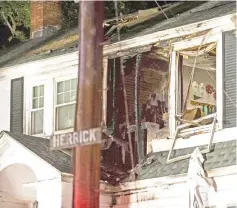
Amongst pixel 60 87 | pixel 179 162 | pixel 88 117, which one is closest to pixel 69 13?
pixel 60 87

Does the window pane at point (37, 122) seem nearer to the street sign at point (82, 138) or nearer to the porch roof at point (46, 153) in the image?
the porch roof at point (46, 153)

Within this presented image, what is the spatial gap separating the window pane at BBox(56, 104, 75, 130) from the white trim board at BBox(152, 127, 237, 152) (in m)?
2.04

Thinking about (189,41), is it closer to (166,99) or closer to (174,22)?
(174,22)

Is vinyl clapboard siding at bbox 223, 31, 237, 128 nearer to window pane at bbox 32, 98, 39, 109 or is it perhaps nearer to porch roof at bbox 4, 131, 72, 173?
porch roof at bbox 4, 131, 72, 173

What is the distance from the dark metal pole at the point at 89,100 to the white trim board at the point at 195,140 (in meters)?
2.43

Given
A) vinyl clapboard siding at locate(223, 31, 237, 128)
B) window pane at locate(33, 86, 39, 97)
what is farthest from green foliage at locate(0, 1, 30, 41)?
vinyl clapboard siding at locate(223, 31, 237, 128)

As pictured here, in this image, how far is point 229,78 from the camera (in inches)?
571

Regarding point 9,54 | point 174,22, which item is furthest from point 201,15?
point 9,54

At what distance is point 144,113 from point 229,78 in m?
2.66

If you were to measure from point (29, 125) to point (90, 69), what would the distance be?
16.7 feet

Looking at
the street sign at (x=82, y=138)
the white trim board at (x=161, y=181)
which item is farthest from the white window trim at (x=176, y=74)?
the street sign at (x=82, y=138)

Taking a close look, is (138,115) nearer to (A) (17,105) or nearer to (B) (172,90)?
(B) (172,90)

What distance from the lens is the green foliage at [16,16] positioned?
24.3 m

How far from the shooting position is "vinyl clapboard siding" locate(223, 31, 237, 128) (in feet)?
47.2
